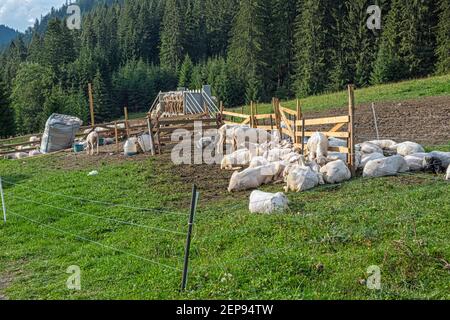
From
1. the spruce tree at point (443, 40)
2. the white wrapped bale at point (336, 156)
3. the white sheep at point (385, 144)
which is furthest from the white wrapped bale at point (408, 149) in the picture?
the spruce tree at point (443, 40)

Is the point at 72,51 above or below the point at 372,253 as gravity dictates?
above

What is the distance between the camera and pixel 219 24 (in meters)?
98.2

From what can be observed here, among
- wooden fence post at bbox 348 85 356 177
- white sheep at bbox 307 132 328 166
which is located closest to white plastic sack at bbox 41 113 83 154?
white sheep at bbox 307 132 328 166

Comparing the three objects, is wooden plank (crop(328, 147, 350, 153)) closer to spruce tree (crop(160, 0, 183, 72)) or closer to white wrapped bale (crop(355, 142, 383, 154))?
white wrapped bale (crop(355, 142, 383, 154))

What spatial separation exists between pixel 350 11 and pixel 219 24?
44.0 metres

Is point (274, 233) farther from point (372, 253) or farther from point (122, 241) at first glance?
point (122, 241)

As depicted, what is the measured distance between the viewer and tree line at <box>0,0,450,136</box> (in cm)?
5144

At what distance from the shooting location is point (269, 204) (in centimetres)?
1036

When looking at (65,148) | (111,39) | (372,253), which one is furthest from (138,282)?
(111,39)

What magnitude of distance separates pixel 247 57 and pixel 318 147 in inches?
2070

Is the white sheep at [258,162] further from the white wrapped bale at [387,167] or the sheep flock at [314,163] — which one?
the white wrapped bale at [387,167]

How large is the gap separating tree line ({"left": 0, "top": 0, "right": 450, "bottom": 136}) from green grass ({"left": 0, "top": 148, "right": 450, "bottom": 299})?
136 feet

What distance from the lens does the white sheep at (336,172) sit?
12383mm
